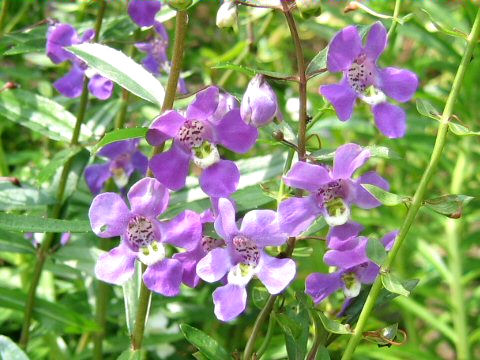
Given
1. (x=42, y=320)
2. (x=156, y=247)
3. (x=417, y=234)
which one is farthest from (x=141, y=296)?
(x=417, y=234)

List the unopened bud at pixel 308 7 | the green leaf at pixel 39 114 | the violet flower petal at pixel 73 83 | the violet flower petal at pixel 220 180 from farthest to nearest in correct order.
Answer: the green leaf at pixel 39 114 < the violet flower petal at pixel 73 83 < the violet flower petal at pixel 220 180 < the unopened bud at pixel 308 7

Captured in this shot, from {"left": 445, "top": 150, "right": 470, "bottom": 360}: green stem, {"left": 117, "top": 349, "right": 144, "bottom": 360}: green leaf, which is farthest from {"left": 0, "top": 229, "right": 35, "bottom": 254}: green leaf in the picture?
{"left": 445, "top": 150, "right": 470, "bottom": 360}: green stem

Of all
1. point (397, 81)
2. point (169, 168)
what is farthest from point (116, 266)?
point (397, 81)

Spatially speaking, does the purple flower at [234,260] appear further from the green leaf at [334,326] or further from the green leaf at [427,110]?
the green leaf at [427,110]

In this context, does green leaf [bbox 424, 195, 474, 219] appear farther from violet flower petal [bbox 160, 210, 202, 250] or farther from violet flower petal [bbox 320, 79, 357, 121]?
violet flower petal [bbox 160, 210, 202, 250]

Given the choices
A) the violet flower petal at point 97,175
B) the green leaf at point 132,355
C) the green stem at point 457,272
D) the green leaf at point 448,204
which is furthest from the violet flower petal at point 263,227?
the green stem at point 457,272

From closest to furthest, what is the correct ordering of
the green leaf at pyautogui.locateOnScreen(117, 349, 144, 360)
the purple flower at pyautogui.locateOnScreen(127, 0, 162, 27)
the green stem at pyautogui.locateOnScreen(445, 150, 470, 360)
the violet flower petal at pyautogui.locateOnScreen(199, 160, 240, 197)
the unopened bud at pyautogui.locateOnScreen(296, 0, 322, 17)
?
1. the unopened bud at pyautogui.locateOnScreen(296, 0, 322, 17)
2. the violet flower petal at pyautogui.locateOnScreen(199, 160, 240, 197)
3. the green leaf at pyautogui.locateOnScreen(117, 349, 144, 360)
4. the purple flower at pyautogui.locateOnScreen(127, 0, 162, 27)
5. the green stem at pyautogui.locateOnScreen(445, 150, 470, 360)
